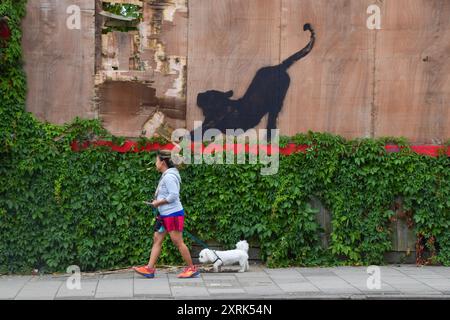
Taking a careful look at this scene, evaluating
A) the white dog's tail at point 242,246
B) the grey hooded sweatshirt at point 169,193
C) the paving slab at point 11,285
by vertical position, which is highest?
the grey hooded sweatshirt at point 169,193

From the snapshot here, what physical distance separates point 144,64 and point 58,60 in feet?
4.44

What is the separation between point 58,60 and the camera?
416 inches

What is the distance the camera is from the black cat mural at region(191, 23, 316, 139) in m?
10.8

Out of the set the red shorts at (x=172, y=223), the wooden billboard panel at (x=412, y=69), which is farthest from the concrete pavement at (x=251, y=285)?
the wooden billboard panel at (x=412, y=69)

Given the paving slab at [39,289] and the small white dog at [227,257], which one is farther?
the small white dog at [227,257]

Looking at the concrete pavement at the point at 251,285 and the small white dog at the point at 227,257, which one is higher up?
the small white dog at the point at 227,257

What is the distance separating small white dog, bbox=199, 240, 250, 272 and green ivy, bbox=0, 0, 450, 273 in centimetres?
47

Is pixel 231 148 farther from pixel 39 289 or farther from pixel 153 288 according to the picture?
pixel 39 289

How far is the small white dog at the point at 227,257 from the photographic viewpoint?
10023 mm

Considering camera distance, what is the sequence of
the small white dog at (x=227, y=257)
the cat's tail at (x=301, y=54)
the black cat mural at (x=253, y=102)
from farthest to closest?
1. the cat's tail at (x=301, y=54)
2. the black cat mural at (x=253, y=102)
3. the small white dog at (x=227, y=257)

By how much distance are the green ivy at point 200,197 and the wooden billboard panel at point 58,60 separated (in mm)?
198

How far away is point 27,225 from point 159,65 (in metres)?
3.26

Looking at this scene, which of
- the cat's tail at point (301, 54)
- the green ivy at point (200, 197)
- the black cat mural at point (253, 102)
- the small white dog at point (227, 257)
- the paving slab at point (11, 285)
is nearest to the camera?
the paving slab at point (11, 285)

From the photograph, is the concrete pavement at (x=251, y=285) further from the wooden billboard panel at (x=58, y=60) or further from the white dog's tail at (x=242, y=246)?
the wooden billboard panel at (x=58, y=60)
